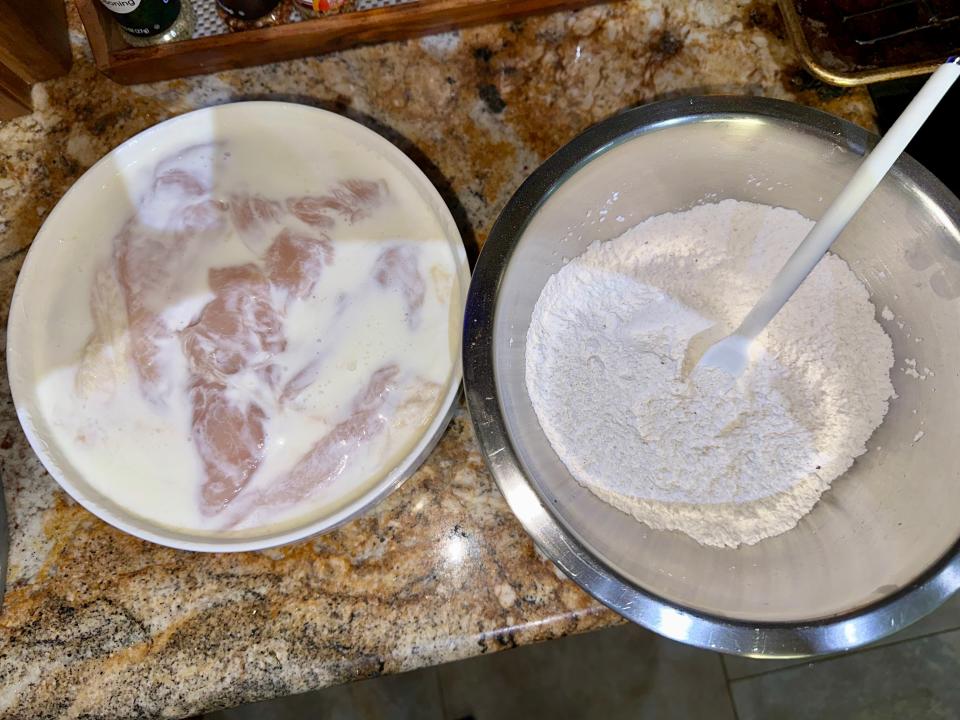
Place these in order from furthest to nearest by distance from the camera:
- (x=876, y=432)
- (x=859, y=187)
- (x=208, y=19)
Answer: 1. (x=208, y=19)
2. (x=876, y=432)
3. (x=859, y=187)

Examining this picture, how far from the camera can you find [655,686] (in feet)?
4.51

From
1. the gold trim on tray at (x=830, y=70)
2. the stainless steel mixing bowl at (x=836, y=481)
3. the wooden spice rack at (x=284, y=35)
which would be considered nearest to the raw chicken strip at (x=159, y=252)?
the wooden spice rack at (x=284, y=35)

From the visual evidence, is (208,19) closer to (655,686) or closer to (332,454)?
(332,454)

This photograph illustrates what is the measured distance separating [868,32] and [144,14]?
0.81 metres

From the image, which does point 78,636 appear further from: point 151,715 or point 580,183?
point 580,183

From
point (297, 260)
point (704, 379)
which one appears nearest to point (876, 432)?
point (704, 379)

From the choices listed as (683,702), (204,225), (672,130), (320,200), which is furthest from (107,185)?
(683,702)

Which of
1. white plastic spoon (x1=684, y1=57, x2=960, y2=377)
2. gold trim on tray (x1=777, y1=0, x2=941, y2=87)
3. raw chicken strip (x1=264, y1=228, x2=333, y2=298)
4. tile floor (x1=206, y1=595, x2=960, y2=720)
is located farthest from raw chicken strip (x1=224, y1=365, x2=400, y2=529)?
tile floor (x1=206, y1=595, x2=960, y2=720)

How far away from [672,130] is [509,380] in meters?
0.30

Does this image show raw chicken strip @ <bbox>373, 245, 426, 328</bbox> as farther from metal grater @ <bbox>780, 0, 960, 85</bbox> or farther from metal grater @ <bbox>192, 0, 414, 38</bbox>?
metal grater @ <bbox>780, 0, 960, 85</bbox>

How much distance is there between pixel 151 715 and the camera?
73cm

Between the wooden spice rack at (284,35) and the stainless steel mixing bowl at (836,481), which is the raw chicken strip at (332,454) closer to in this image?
the stainless steel mixing bowl at (836,481)

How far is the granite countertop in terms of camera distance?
2.42ft

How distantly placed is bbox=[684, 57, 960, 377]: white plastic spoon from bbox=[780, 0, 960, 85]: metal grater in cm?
22
